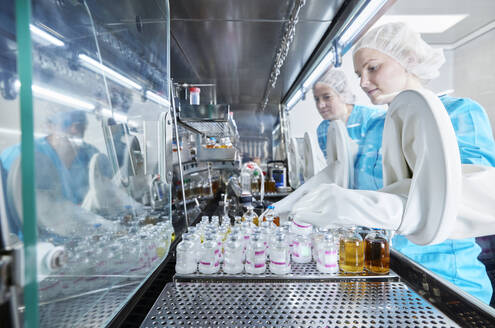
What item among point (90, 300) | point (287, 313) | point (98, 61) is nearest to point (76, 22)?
point (98, 61)

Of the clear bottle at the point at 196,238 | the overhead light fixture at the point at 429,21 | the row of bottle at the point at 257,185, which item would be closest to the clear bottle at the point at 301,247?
the clear bottle at the point at 196,238

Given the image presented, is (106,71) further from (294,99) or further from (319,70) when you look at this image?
(294,99)

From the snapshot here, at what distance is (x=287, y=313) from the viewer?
2.49 ft

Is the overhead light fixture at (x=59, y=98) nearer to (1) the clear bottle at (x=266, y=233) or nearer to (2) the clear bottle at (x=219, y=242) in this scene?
(2) the clear bottle at (x=219, y=242)

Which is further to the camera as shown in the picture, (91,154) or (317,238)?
(317,238)

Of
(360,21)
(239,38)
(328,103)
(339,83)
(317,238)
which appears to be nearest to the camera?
(317,238)

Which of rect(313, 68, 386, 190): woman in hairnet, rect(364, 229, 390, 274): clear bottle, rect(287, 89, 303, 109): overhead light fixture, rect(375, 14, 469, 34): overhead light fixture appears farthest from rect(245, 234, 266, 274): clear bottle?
rect(287, 89, 303, 109): overhead light fixture

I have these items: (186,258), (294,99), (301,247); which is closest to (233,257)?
(186,258)

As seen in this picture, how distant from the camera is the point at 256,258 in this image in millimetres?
1018

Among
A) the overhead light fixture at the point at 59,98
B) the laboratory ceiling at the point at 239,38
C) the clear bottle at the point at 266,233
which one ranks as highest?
the laboratory ceiling at the point at 239,38

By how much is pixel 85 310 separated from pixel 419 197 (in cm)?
103

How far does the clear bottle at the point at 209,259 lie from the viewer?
3.30ft

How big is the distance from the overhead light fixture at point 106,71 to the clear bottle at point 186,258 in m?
0.70

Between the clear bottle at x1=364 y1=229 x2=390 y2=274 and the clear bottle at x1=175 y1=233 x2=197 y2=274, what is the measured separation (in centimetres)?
75
